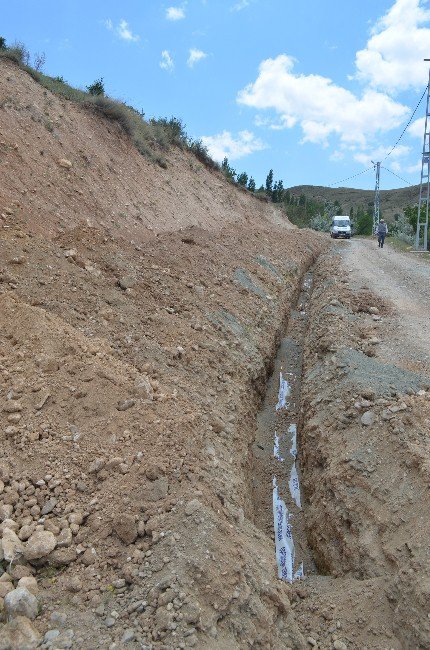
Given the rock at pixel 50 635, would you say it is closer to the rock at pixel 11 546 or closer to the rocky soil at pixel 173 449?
the rocky soil at pixel 173 449

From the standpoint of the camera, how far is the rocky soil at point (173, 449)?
359 cm

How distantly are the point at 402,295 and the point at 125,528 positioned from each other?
10288 millimetres

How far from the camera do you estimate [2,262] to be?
22.3ft

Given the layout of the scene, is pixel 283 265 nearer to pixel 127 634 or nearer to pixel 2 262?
pixel 2 262

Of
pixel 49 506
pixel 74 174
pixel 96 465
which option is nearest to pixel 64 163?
pixel 74 174

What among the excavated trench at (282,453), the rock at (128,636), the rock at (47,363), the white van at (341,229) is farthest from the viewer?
the white van at (341,229)

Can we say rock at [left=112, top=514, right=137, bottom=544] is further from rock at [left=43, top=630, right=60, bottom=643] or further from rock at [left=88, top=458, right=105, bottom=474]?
rock at [left=43, top=630, right=60, bottom=643]

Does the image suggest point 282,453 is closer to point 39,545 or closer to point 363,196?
point 39,545

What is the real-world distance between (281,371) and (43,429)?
21.5 ft

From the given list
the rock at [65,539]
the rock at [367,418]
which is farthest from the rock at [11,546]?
the rock at [367,418]

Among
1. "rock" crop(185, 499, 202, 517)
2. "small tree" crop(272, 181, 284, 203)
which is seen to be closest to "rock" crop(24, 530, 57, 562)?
"rock" crop(185, 499, 202, 517)

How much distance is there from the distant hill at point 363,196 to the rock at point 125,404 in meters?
88.0

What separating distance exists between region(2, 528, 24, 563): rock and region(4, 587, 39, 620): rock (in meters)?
0.33

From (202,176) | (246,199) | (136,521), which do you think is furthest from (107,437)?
(246,199)
